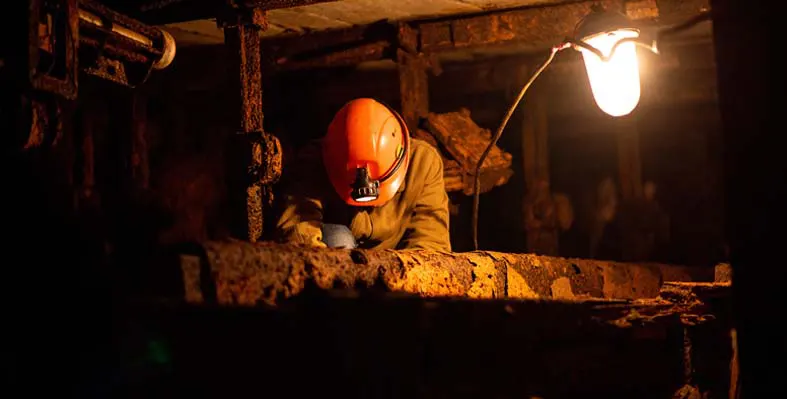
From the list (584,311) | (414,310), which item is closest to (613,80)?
(584,311)

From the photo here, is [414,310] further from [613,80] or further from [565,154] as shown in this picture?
[565,154]

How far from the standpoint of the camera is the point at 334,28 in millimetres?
7305

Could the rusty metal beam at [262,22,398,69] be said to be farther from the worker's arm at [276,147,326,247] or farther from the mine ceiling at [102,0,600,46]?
the worker's arm at [276,147,326,247]

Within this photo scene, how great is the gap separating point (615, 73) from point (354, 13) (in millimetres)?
2590

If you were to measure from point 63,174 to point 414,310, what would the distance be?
5.71 meters

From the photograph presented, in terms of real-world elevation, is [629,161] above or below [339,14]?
below

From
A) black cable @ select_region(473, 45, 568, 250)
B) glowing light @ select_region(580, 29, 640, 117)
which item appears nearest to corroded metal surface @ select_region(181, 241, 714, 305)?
black cable @ select_region(473, 45, 568, 250)

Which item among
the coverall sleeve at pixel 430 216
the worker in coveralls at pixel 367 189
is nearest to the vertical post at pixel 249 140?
the worker in coveralls at pixel 367 189

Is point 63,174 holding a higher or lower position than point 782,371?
higher

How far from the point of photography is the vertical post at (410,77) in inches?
275

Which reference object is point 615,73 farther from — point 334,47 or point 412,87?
point 334,47

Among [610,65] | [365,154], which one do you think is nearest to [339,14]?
[365,154]

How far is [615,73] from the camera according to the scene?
17.0ft

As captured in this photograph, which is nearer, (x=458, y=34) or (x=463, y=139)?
(x=458, y=34)
